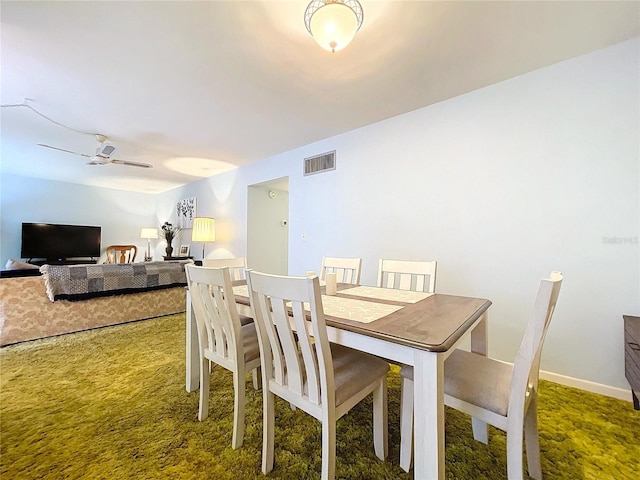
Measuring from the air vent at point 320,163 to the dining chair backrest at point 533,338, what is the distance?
2.64 meters

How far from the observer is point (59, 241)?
17.4ft

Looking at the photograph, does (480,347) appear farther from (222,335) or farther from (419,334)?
(222,335)

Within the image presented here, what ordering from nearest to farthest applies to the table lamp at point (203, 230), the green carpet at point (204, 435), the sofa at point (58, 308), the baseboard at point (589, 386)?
1. the green carpet at point (204, 435)
2. the baseboard at point (589, 386)
3. the sofa at point (58, 308)
4. the table lamp at point (203, 230)

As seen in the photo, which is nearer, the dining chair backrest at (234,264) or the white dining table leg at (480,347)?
the white dining table leg at (480,347)

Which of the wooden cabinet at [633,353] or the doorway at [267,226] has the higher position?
the doorway at [267,226]

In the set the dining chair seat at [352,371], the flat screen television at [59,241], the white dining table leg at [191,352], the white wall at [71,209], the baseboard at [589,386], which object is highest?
the white wall at [71,209]

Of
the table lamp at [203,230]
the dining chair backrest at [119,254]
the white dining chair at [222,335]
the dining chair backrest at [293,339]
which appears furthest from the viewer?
the dining chair backrest at [119,254]

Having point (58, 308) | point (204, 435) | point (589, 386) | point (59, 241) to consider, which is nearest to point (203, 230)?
point (58, 308)

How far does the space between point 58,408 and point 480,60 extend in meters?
3.57

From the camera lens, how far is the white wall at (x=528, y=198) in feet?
5.58

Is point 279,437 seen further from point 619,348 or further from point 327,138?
point 327,138

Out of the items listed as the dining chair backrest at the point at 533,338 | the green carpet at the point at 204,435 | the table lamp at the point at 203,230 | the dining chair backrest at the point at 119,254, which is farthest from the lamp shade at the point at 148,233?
the dining chair backrest at the point at 533,338

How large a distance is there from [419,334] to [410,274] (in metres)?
1.04

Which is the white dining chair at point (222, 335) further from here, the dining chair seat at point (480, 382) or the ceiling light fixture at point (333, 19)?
the ceiling light fixture at point (333, 19)
